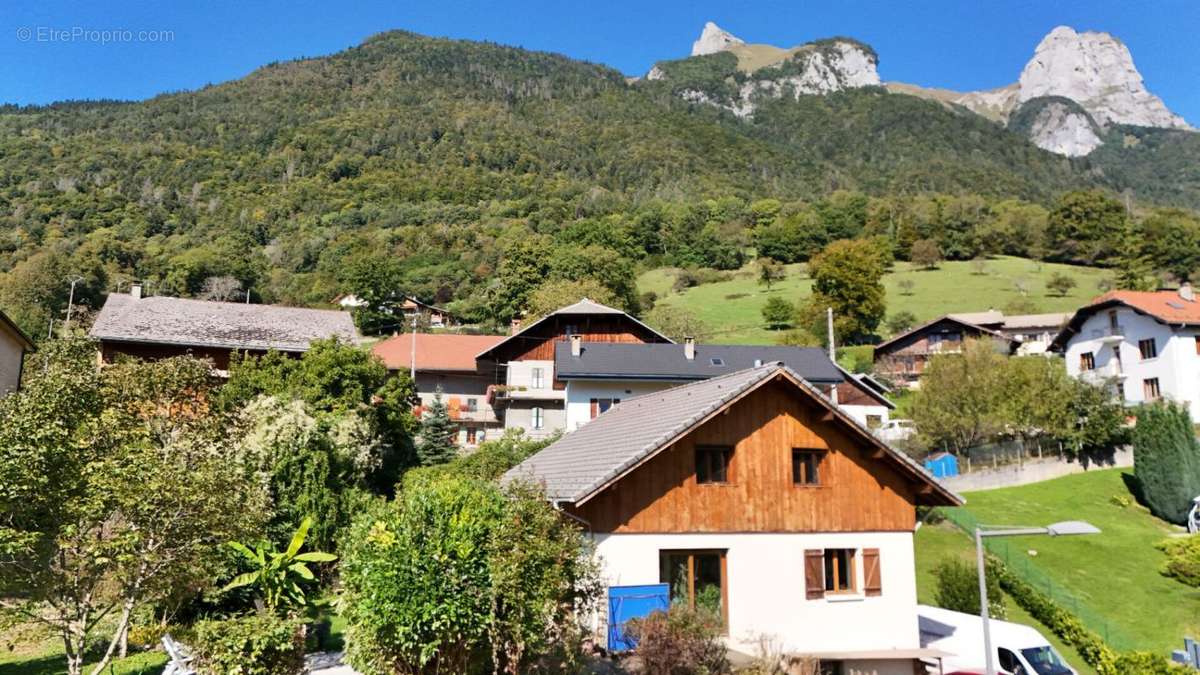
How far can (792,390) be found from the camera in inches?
778

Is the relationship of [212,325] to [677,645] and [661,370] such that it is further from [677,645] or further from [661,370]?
[677,645]

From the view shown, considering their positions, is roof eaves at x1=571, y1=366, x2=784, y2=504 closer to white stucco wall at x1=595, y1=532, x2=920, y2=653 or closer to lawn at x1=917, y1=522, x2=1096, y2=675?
white stucco wall at x1=595, y1=532, x2=920, y2=653

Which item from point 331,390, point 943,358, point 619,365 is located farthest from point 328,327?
point 943,358

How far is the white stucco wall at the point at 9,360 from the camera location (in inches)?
1201

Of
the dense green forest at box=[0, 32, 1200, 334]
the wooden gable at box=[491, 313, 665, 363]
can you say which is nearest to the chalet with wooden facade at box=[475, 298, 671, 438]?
the wooden gable at box=[491, 313, 665, 363]

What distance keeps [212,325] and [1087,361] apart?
217ft

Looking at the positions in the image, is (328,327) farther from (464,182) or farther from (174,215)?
(464,182)

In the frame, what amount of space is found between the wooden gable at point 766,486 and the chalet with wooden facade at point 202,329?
115 ft

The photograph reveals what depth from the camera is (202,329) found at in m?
50.8

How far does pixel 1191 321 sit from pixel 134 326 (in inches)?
2748

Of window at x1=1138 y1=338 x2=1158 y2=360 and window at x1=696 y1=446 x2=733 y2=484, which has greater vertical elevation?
window at x1=1138 y1=338 x2=1158 y2=360

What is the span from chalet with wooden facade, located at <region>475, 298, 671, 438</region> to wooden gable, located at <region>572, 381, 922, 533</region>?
34.7 metres

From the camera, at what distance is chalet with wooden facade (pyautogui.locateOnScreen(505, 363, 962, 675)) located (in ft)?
58.7

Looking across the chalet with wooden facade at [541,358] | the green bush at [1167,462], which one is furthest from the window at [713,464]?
the chalet with wooden facade at [541,358]
